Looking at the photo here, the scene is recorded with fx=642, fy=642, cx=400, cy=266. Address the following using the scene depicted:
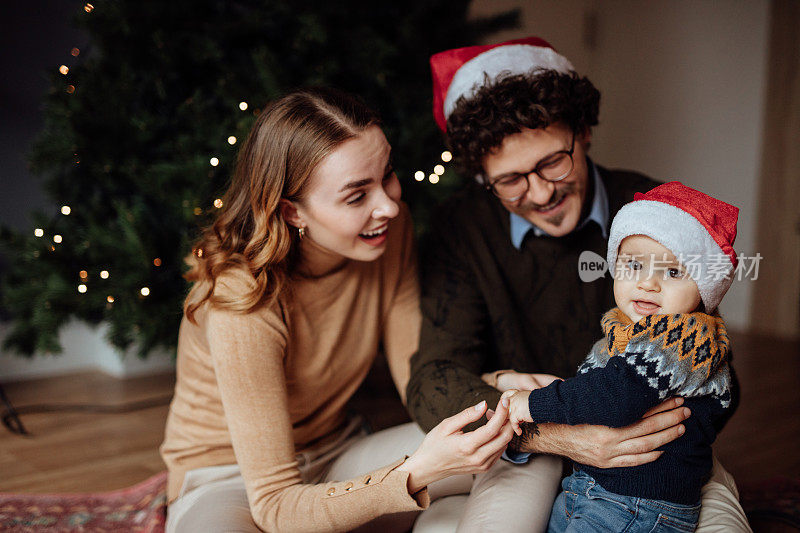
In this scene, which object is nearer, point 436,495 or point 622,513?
point 622,513

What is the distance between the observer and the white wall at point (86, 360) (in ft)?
9.12

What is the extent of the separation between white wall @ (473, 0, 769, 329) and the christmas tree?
1619mm

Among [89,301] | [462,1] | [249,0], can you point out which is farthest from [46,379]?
[462,1]

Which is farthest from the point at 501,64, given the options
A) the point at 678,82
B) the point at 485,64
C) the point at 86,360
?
the point at 678,82

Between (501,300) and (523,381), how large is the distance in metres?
0.24

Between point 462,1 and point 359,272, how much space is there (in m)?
1.30

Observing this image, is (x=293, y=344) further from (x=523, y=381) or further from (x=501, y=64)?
(x=501, y=64)

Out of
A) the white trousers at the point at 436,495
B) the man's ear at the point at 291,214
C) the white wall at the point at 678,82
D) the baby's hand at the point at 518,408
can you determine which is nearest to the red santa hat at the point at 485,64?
the man's ear at the point at 291,214

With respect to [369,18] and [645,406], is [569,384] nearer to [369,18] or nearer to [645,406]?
[645,406]

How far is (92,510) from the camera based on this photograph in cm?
161

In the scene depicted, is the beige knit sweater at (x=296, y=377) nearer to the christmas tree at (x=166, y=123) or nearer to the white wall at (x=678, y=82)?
the christmas tree at (x=166, y=123)

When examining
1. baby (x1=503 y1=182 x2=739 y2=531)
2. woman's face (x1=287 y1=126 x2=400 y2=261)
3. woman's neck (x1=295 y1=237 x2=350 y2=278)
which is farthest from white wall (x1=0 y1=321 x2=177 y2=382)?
baby (x1=503 y1=182 x2=739 y2=531)

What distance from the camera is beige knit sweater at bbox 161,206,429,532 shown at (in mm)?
1104

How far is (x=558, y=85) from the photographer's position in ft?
4.15
